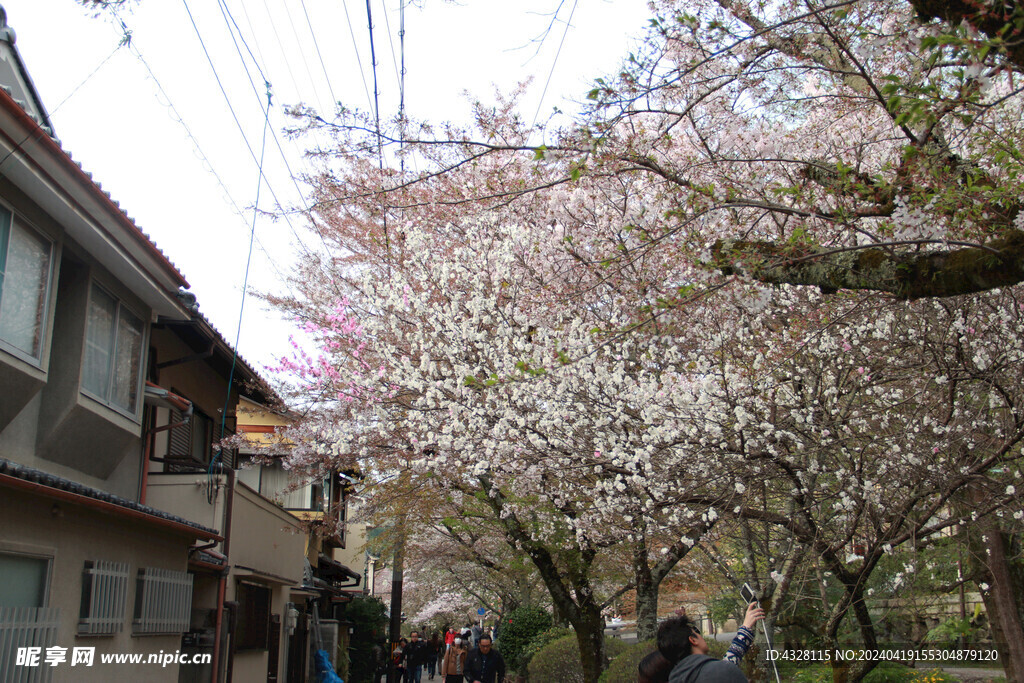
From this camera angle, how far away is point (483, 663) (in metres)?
11.6

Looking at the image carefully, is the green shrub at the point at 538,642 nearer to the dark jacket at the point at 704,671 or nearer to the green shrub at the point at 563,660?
the green shrub at the point at 563,660

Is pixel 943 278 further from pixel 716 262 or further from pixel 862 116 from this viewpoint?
pixel 862 116

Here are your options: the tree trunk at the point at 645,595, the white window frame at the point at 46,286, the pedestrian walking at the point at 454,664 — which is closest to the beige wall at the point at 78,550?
the white window frame at the point at 46,286

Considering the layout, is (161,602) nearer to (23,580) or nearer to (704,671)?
(23,580)

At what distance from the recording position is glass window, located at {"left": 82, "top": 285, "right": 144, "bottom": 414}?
766cm

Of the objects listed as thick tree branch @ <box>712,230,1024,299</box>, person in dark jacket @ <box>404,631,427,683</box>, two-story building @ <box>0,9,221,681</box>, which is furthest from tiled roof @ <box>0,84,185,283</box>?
person in dark jacket @ <box>404,631,427,683</box>

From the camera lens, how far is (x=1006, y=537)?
12.2 m

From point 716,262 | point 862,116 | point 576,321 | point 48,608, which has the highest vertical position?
point 862,116

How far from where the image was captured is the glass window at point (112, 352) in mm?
7660

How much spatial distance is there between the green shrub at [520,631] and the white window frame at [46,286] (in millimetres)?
14424

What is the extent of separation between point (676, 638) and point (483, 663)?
8195mm

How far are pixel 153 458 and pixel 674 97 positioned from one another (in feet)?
25.2

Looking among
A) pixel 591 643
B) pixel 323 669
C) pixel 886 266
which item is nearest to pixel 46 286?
pixel 886 266

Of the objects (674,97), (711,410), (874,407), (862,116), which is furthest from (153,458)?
(862,116)
